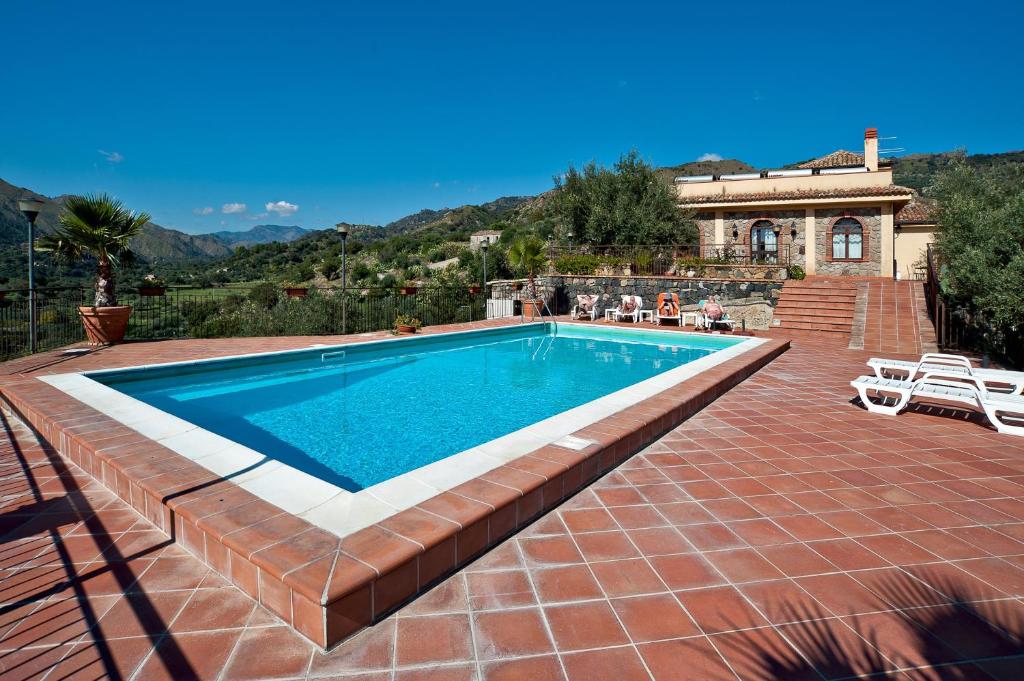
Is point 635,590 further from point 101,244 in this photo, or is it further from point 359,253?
point 359,253

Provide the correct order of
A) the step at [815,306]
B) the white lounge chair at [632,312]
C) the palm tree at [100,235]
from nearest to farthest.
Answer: the palm tree at [100,235] < the step at [815,306] < the white lounge chair at [632,312]

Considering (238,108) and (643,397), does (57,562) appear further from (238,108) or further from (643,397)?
(238,108)

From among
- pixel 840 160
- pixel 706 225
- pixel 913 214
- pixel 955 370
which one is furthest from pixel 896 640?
pixel 840 160

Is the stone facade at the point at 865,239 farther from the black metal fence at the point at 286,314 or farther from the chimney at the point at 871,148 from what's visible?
the black metal fence at the point at 286,314

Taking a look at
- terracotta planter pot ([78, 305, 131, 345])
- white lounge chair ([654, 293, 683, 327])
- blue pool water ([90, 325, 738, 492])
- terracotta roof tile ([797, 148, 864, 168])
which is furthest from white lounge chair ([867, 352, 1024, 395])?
terracotta roof tile ([797, 148, 864, 168])

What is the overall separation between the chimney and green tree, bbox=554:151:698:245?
328 inches

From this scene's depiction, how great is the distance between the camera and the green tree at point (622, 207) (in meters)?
18.1

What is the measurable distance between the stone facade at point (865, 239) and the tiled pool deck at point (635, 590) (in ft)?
62.5

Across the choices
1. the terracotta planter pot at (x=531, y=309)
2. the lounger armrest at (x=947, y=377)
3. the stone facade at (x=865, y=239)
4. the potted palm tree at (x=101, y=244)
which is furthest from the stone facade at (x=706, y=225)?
the potted palm tree at (x=101, y=244)

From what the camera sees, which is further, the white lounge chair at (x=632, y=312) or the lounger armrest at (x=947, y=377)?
the white lounge chair at (x=632, y=312)

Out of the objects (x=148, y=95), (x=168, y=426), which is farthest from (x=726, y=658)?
(x=148, y=95)

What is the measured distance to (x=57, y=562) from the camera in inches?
93.9

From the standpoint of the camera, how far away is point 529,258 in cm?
1445

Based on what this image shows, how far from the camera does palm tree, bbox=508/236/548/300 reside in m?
14.5
